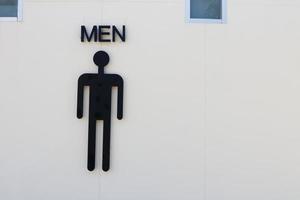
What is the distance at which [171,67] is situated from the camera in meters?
5.79

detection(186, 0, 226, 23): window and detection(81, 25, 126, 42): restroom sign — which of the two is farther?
detection(186, 0, 226, 23): window

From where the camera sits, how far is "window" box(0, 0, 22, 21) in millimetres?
5816

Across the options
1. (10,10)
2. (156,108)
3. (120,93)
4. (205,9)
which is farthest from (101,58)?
(205,9)

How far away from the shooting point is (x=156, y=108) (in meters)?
5.76

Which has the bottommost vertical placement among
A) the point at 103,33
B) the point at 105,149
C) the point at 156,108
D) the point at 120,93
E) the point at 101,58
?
the point at 105,149

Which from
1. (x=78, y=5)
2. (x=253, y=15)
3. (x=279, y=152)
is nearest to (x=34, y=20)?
(x=78, y=5)

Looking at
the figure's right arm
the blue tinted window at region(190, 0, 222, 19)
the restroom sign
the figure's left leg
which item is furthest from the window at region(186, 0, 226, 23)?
the figure's left leg

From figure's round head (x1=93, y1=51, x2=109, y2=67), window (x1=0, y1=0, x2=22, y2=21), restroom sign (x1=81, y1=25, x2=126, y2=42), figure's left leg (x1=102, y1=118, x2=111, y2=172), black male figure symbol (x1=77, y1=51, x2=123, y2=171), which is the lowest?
figure's left leg (x1=102, y1=118, x2=111, y2=172)

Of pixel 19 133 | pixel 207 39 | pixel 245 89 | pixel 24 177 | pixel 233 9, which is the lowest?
pixel 24 177

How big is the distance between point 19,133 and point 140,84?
5.04 ft

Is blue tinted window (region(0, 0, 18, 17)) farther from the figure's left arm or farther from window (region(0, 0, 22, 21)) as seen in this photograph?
the figure's left arm

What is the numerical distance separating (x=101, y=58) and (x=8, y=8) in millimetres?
1312

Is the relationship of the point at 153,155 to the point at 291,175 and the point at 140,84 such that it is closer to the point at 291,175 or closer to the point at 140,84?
the point at 140,84

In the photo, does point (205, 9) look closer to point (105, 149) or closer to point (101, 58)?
point (101, 58)
